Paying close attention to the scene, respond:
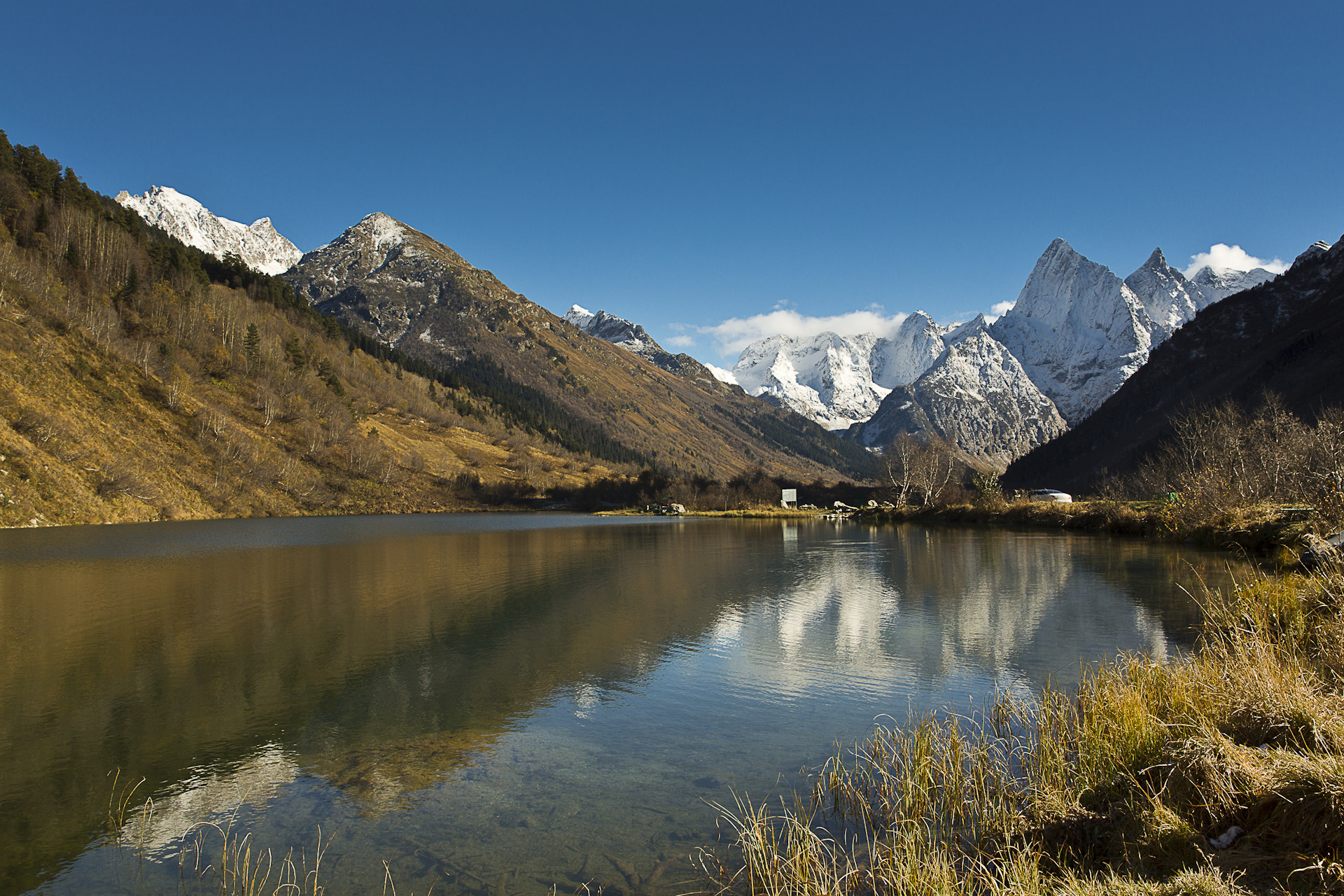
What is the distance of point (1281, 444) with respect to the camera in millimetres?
44094

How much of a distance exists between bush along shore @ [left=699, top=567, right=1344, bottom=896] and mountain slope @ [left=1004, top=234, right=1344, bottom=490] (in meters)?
130

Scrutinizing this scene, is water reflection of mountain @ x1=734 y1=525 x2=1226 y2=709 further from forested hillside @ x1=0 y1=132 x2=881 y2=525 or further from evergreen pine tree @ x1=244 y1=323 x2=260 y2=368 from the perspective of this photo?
evergreen pine tree @ x1=244 y1=323 x2=260 y2=368

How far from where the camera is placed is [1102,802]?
7.73 m

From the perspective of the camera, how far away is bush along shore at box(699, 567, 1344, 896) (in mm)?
5738

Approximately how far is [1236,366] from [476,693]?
193 meters

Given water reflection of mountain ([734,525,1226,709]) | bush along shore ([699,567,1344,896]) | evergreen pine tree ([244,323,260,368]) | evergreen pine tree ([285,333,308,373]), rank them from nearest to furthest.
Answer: bush along shore ([699,567,1344,896])
water reflection of mountain ([734,525,1226,709])
evergreen pine tree ([244,323,260,368])
evergreen pine tree ([285,333,308,373])

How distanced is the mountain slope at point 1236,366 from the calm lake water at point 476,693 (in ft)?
394

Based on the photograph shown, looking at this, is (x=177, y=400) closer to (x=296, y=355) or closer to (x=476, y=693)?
(x=296, y=355)

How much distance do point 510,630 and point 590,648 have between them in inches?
141

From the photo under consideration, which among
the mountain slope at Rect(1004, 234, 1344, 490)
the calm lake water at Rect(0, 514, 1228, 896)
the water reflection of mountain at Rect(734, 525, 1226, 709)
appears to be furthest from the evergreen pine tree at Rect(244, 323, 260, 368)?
the mountain slope at Rect(1004, 234, 1344, 490)

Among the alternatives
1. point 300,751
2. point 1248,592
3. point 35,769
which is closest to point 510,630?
point 300,751

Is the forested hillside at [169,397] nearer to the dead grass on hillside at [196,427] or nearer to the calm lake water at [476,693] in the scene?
the dead grass on hillside at [196,427]

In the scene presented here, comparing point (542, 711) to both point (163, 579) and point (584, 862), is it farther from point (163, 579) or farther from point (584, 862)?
point (163, 579)

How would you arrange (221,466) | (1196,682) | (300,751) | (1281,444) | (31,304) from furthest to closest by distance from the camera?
(221,466) < (31,304) < (1281,444) < (300,751) < (1196,682)
